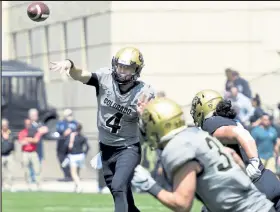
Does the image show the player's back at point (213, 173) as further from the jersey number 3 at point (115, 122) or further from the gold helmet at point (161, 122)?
the jersey number 3 at point (115, 122)

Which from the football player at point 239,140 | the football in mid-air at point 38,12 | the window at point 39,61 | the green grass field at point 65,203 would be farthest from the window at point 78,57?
the football player at point 239,140

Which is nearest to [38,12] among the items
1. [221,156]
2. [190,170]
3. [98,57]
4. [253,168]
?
[253,168]

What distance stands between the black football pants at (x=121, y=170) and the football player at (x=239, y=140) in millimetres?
1084

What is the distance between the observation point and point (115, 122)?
9531 millimetres

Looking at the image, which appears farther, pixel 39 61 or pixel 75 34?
pixel 39 61

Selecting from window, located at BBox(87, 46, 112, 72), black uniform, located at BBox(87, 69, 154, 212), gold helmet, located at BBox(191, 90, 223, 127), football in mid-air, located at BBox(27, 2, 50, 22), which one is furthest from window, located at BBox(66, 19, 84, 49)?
gold helmet, located at BBox(191, 90, 223, 127)

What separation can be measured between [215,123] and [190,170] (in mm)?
2052

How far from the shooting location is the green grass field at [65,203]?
15.0 meters

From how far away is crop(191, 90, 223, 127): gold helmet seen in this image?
27.7ft

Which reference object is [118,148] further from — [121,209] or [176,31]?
[176,31]

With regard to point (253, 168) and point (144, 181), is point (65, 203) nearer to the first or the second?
point (253, 168)

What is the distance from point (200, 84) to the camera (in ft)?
89.5

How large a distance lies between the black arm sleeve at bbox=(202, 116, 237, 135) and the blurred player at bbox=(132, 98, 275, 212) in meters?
1.66

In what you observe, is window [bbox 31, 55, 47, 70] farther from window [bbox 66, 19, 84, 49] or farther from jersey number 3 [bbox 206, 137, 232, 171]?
jersey number 3 [bbox 206, 137, 232, 171]
